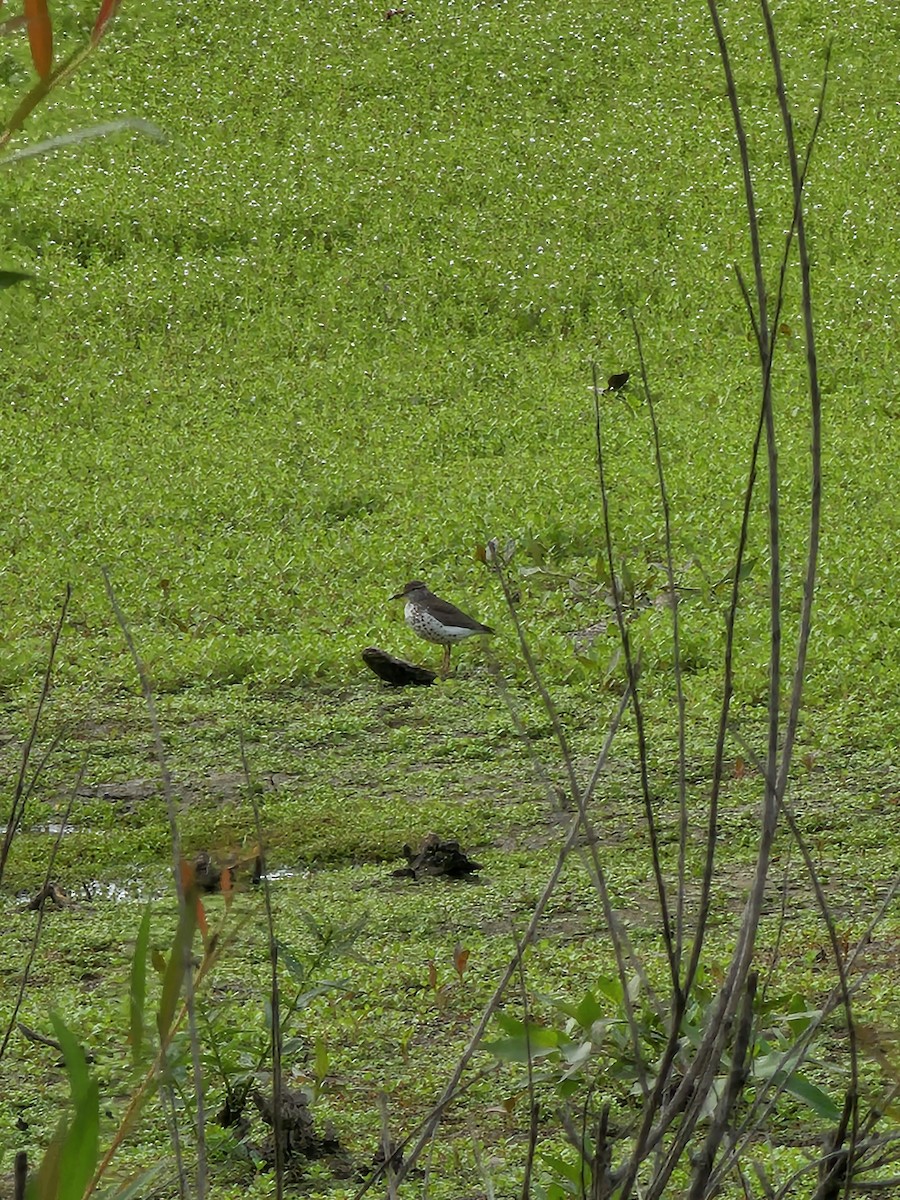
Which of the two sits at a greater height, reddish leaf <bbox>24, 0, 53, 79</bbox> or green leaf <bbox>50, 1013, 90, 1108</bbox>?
reddish leaf <bbox>24, 0, 53, 79</bbox>

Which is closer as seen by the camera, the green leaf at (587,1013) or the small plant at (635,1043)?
the small plant at (635,1043)

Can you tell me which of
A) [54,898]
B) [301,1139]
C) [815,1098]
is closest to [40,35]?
[815,1098]

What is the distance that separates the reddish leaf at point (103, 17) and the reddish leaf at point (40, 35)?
0.02 m

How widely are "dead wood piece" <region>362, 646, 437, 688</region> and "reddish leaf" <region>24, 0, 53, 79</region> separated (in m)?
6.20

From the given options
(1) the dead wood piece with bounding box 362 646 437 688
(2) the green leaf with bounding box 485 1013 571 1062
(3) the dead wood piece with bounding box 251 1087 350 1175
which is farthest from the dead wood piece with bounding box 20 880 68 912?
(2) the green leaf with bounding box 485 1013 571 1062

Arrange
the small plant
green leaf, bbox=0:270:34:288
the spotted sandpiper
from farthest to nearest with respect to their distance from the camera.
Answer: the spotted sandpiper
the small plant
green leaf, bbox=0:270:34:288

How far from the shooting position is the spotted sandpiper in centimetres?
710

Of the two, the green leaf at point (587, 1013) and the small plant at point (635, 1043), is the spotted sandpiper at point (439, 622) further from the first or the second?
the green leaf at point (587, 1013)

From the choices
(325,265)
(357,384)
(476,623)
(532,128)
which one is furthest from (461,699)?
(532,128)

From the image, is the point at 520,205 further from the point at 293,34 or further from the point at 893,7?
the point at 893,7

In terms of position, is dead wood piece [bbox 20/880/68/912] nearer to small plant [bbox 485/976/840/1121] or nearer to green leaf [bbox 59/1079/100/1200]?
small plant [bbox 485/976/840/1121]

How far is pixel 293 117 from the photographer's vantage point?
596 inches

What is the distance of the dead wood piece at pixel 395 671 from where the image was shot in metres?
7.22

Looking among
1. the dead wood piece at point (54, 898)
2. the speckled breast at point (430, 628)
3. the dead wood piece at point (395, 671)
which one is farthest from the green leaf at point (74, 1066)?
the dead wood piece at point (395, 671)
